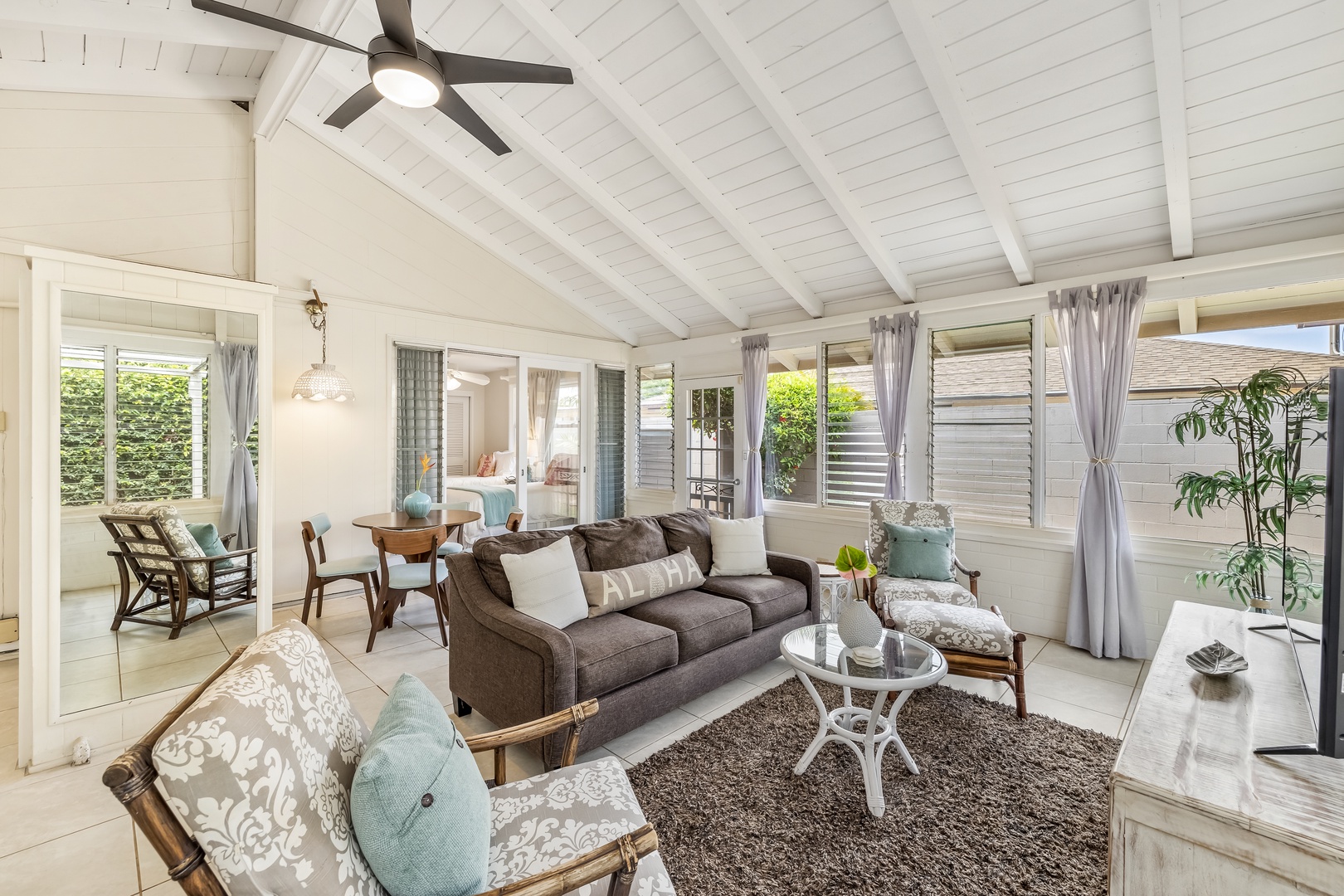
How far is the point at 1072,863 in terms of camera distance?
1758 mm

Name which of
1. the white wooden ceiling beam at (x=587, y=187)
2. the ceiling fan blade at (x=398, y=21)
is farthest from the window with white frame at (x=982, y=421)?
the ceiling fan blade at (x=398, y=21)

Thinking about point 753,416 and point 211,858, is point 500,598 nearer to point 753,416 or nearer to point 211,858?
point 211,858

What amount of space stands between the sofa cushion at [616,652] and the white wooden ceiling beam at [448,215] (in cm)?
404

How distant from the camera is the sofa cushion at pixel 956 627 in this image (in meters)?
2.70

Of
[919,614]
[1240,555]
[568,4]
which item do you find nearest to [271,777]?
[919,614]

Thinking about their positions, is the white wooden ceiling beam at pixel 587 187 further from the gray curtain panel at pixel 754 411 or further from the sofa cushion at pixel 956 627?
the sofa cushion at pixel 956 627

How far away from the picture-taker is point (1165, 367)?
3.45 meters

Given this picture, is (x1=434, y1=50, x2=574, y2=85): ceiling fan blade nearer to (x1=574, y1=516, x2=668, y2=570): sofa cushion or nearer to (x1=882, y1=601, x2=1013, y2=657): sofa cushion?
(x1=574, y1=516, x2=668, y2=570): sofa cushion

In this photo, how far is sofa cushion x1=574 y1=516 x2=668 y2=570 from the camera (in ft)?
10.4

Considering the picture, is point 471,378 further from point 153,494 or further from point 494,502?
point 153,494

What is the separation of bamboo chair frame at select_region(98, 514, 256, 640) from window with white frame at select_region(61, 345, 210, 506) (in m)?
0.15

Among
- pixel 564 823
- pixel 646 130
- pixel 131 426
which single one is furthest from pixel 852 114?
pixel 131 426

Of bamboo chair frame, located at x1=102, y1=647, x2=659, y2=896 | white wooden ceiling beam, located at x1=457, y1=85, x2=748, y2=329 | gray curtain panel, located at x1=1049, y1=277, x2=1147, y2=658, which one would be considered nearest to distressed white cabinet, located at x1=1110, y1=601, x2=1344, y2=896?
bamboo chair frame, located at x1=102, y1=647, x2=659, y2=896

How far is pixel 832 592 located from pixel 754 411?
297 cm
